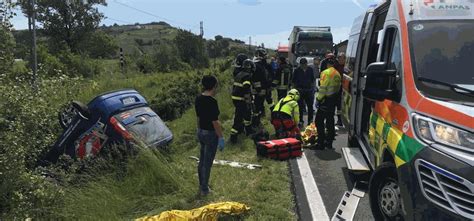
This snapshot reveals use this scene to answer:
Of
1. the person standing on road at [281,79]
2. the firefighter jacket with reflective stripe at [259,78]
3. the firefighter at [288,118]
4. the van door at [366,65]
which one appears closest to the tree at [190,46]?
the person standing on road at [281,79]

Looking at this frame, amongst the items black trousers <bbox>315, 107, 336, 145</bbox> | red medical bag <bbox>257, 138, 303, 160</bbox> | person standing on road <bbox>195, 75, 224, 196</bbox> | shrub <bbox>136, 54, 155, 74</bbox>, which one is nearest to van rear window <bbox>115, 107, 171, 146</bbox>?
person standing on road <bbox>195, 75, 224, 196</bbox>

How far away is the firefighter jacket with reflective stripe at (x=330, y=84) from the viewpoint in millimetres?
8297

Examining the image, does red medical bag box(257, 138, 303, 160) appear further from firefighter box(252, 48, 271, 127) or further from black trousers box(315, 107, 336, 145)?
firefighter box(252, 48, 271, 127)

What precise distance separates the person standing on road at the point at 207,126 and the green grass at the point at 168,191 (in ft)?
0.97

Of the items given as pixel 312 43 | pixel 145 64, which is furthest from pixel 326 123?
pixel 145 64

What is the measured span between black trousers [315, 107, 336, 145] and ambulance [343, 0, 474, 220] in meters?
2.63

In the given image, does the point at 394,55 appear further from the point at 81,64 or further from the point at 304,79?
the point at 81,64

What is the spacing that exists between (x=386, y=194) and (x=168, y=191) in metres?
2.89

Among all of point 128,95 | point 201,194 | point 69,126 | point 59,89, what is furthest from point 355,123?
point 59,89

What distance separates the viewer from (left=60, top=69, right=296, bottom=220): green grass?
541 cm

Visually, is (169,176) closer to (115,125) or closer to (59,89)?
(115,125)

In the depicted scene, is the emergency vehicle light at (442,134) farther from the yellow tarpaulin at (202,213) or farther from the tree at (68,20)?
the tree at (68,20)

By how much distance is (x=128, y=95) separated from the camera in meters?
7.15

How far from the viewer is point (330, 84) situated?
8.29 metres
